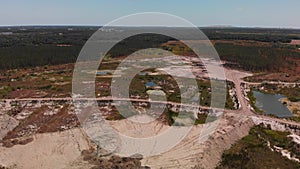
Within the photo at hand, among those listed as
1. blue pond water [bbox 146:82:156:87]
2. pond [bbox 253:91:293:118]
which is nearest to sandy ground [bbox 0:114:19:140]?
blue pond water [bbox 146:82:156:87]

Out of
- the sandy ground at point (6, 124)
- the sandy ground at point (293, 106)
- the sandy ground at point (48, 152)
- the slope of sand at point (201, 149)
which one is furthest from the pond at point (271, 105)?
the sandy ground at point (6, 124)

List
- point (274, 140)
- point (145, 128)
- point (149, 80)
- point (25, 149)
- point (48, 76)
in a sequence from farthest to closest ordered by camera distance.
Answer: point (48, 76), point (149, 80), point (145, 128), point (274, 140), point (25, 149)

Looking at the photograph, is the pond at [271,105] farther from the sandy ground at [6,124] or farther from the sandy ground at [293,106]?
the sandy ground at [6,124]

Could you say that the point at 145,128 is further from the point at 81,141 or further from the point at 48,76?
the point at 48,76

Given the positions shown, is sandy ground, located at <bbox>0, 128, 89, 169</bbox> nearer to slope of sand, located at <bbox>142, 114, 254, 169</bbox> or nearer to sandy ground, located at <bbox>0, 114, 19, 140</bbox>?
sandy ground, located at <bbox>0, 114, 19, 140</bbox>

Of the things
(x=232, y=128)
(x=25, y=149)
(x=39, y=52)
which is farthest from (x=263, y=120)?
(x=39, y=52)

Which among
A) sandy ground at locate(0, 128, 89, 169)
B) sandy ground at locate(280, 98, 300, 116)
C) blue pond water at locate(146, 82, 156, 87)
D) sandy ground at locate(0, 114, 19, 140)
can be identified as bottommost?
sandy ground at locate(0, 128, 89, 169)
